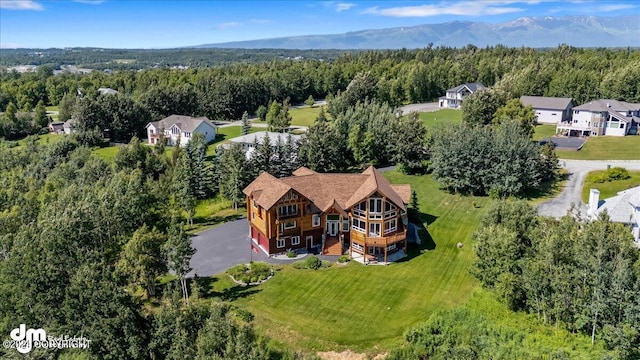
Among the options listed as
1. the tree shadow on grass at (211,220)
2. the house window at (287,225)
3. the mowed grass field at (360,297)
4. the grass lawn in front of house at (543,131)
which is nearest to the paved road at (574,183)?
the mowed grass field at (360,297)

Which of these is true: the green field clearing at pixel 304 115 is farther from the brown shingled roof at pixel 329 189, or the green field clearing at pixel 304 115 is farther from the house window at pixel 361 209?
the house window at pixel 361 209

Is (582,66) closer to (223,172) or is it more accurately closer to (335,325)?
(223,172)

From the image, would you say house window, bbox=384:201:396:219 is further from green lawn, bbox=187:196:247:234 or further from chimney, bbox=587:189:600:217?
green lawn, bbox=187:196:247:234

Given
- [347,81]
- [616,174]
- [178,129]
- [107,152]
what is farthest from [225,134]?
[616,174]

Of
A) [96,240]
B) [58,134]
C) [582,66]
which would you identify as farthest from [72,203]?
[582,66]

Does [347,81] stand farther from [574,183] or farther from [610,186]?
[610,186]
